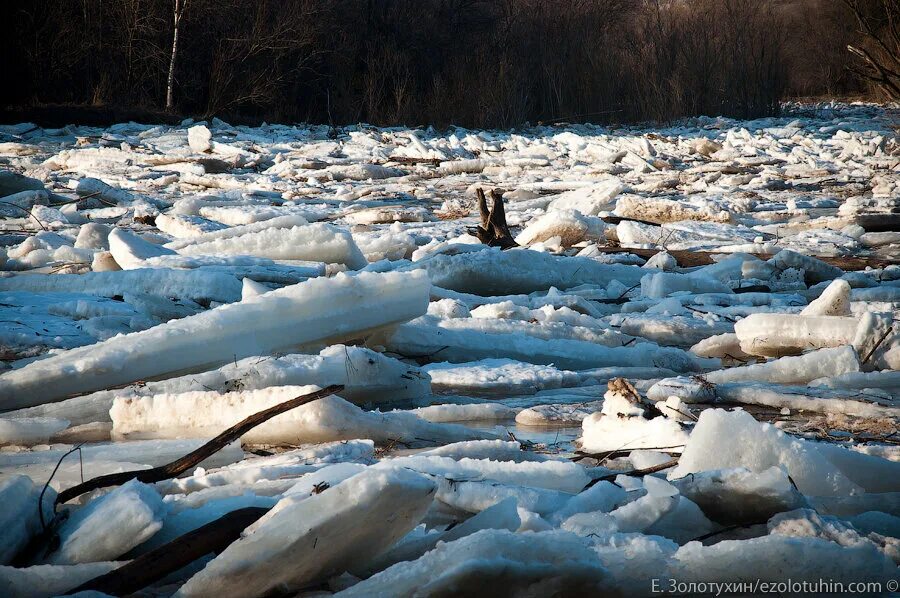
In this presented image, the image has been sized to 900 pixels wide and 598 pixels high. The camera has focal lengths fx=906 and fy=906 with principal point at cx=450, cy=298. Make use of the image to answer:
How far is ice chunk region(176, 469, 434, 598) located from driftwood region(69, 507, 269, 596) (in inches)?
3.2

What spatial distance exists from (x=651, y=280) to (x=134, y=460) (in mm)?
3339

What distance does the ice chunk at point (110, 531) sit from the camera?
4.29ft

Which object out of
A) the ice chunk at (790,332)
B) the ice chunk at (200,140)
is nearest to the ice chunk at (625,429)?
the ice chunk at (790,332)

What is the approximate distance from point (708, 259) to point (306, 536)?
5001 mm

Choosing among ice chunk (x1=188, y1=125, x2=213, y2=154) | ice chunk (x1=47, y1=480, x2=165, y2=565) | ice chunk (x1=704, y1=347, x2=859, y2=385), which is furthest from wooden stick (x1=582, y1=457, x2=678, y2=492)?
ice chunk (x1=188, y1=125, x2=213, y2=154)

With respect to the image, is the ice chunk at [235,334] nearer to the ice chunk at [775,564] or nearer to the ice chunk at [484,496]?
the ice chunk at [484,496]

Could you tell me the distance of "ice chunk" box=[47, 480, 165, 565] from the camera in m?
1.31

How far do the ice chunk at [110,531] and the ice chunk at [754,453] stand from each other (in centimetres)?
94

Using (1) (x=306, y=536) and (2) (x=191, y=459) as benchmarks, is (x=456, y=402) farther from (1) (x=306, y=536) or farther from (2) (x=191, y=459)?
(1) (x=306, y=536)

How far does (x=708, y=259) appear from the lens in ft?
19.0

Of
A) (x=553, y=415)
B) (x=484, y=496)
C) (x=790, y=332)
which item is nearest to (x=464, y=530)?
(x=484, y=496)

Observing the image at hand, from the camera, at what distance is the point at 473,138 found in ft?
46.2

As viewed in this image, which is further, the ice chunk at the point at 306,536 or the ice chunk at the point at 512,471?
the ice chunk at the point at 512,471

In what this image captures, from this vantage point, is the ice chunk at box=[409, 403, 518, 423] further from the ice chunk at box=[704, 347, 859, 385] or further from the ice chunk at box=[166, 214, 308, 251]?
the ice chunk at box=[166, 214, 308, 251]
